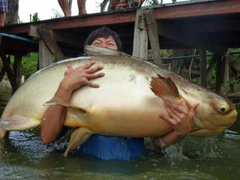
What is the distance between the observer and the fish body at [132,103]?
2.60 metres

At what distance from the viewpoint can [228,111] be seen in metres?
2.60

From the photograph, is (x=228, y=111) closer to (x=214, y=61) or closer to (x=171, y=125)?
(x=171, y=125)

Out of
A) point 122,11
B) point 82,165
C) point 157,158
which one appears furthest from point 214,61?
point 82,165

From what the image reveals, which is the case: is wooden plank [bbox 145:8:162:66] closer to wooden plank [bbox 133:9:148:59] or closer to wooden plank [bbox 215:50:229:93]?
wooden plank [bbox 133:9:148:59]

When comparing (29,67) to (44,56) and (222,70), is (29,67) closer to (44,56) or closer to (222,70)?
(222,70)

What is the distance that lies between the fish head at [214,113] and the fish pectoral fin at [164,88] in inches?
8.1

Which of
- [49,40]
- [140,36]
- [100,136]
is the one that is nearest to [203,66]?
[140,36]

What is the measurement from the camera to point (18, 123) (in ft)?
9.62

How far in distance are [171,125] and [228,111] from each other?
1.34 ft

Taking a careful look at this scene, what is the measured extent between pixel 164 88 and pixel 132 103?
27cm

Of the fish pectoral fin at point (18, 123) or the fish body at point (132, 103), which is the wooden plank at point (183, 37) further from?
the fish pectoral fin at point (18, 123)

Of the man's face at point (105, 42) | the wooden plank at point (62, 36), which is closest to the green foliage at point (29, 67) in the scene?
the wooden plank at point (62, 36)

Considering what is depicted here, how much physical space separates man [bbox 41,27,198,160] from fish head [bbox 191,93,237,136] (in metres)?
0.07

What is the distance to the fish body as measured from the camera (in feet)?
8.52
